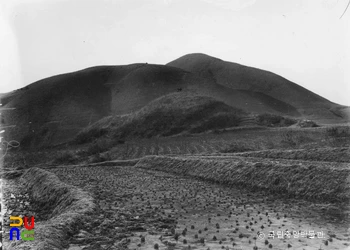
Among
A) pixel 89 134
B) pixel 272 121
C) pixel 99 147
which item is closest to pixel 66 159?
pixel 99 147

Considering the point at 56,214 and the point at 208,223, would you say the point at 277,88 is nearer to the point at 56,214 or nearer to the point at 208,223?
the point at 56,214

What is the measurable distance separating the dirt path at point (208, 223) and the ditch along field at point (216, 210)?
0.04 m

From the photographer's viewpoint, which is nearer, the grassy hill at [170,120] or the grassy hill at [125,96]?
the grassy hill at [170,120]

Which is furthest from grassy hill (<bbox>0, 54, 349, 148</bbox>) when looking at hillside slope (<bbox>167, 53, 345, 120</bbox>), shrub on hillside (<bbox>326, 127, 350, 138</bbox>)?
shrub on hillside (<bbox>326, 127, 350, 138</bbox>)

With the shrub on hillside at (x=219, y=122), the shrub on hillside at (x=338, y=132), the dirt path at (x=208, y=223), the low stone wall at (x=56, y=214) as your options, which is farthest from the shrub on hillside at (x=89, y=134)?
the dirt path at (x=208, y=223)

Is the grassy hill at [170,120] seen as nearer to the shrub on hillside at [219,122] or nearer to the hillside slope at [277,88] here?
the shrub on hillside at [219,122]

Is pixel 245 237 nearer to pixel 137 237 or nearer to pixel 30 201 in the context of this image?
pixel 137 237

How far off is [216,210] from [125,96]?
476 feet

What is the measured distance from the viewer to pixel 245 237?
1261 centimetres

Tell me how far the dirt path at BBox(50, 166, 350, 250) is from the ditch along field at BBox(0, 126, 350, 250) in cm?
4

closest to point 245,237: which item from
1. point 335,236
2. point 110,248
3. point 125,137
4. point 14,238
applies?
point 335,236

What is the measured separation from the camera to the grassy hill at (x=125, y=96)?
443 ft

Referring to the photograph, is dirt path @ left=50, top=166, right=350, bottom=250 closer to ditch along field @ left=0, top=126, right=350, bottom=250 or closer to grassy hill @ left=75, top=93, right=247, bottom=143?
ditch along field @ left=0, top=126, right=350, bottom=250

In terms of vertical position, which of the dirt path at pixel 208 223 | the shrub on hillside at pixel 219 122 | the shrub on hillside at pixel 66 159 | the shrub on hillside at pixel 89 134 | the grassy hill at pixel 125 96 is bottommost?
the shrub on hillside at pixel 66 159
